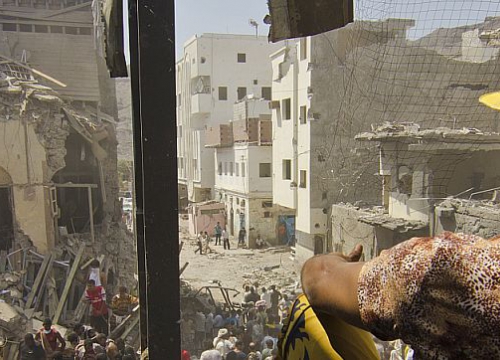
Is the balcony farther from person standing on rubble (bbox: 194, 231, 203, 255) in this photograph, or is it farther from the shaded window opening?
the shaded window opening

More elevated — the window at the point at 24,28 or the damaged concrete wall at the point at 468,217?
the window at the point at 24,28

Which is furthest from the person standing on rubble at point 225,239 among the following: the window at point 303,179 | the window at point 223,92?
the window at point 223,92

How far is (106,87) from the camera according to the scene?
30.3 feet

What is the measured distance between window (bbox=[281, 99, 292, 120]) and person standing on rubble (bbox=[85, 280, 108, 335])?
691 cm

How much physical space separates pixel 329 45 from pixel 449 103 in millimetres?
2859

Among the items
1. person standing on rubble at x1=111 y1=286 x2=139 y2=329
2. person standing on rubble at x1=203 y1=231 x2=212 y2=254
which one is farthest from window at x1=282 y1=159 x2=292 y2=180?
person standing on rubble at x1=111 y1=286 x2=139 y2=329

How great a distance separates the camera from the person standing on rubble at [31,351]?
4.34 metres

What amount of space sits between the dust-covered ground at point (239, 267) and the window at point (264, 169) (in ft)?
7.18

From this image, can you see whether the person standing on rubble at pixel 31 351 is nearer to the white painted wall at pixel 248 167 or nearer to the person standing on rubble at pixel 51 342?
the person standing on rubble at pixel 51 342

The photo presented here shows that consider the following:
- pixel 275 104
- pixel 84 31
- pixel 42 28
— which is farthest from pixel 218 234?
pixel 42 28

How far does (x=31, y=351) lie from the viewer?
435cm

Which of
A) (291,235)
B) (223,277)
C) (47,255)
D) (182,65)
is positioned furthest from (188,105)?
(47,255)

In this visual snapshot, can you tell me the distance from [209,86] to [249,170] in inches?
185

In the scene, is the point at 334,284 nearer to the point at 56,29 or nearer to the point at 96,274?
the point at 96,274
